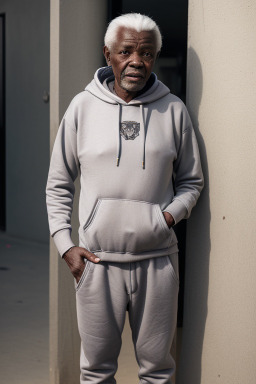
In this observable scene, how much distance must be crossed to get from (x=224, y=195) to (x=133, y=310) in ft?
1.99

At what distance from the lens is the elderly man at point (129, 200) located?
2.59 m

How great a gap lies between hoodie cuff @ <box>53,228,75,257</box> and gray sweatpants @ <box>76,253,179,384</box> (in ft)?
0.43

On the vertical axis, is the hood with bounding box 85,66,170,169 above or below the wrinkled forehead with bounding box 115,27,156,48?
below

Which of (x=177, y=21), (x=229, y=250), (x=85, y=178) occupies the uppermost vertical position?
(x=177, y=21)

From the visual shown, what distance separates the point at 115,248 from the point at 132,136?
455 mm

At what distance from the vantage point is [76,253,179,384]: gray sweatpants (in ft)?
8.62

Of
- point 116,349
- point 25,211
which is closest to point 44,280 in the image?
point 25,211

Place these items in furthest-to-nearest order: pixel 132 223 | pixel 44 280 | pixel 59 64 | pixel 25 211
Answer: pixel 25 211 < pixel 44 280 < pixel 59 64 < pixel 132 223

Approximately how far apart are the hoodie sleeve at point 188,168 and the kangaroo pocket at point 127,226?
0.40ft

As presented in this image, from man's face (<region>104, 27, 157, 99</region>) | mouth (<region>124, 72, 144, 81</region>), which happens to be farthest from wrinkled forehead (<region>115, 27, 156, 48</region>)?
mouth (<region>124, 72, 144, 81</region>)

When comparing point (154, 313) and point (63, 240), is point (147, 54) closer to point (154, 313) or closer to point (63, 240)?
point (63, 240)

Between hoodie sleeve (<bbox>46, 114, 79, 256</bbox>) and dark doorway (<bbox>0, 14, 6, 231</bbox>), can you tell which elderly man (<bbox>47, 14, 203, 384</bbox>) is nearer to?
hoodie sleeve (<bbox>46, 114, 79, 256</bbox>)

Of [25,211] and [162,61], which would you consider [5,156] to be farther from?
[162,61]

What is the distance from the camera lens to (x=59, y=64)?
337cm
